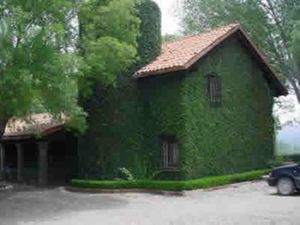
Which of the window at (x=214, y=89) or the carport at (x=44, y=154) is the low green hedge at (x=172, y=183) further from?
the carport at (x=44, y=154)

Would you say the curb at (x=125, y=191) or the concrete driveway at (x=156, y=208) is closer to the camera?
the concrete driveway at (x=156, y=208)

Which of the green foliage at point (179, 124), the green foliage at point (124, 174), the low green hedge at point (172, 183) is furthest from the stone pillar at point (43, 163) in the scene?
the green foliage at point (124, 174)

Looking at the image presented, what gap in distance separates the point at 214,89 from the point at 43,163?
400 inches

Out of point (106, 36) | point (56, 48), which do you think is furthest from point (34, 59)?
point (106, 36)

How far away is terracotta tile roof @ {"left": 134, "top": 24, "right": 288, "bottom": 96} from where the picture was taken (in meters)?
23.5

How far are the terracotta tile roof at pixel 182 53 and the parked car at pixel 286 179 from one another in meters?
5.89

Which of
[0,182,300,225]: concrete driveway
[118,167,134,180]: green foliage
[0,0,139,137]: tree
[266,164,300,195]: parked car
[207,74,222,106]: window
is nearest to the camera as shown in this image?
[0,182,300,225]: concrete driveway

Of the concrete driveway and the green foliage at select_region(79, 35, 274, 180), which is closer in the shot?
the concrete driveway

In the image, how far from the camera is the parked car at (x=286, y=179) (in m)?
19.7

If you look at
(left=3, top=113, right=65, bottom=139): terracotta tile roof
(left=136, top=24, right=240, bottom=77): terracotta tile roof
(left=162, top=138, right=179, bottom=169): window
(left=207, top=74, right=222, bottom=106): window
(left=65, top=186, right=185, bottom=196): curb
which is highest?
(left=136, top=24, right=240, bottom=77): terracotta tile roof

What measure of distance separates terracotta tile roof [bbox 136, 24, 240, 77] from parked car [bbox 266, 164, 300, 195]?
5.89 meters

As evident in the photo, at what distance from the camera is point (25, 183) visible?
30.9 m

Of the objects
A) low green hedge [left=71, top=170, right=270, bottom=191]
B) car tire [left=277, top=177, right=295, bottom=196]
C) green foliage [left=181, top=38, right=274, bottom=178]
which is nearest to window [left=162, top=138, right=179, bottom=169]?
green foliage [left=181, top=38, right=274, bottom=178]

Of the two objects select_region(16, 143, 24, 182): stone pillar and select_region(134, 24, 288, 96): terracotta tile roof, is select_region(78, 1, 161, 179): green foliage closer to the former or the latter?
select_region(134, 24, 288, 96): terracotta tile roof
